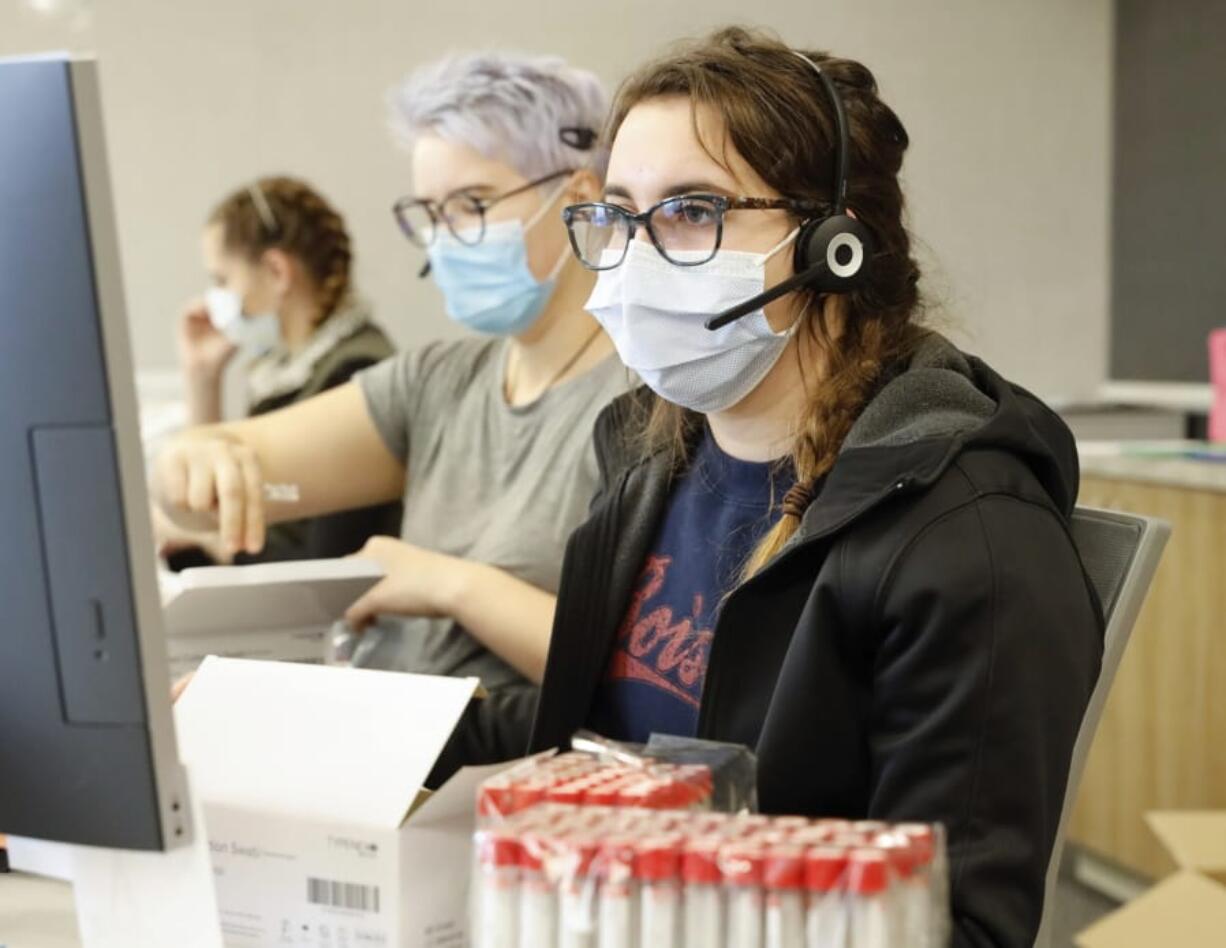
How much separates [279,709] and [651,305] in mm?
485

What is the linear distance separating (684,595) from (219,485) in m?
0.61

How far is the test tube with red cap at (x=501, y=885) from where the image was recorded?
0.62 m

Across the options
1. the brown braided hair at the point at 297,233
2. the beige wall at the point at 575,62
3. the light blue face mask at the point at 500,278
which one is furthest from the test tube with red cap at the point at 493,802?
the beige wall at the point at 575,62

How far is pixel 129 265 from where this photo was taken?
12.8 feet

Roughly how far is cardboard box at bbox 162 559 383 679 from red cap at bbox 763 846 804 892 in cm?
85

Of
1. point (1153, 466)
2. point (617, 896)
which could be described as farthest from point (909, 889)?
point (1153, 466)

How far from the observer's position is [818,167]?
3.84 ft

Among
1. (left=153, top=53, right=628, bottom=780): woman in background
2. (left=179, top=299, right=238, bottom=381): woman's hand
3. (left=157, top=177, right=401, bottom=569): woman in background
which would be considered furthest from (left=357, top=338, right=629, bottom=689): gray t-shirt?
(left=179, top=299, right=238, bottom=381): woman's hand

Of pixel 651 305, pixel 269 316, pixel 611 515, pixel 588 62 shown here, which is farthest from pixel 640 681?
pixel 588 62

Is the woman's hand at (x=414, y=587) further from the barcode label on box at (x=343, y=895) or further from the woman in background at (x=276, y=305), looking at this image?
the woman in background at (x=276, y=305)

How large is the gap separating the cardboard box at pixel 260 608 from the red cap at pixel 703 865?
0.82m

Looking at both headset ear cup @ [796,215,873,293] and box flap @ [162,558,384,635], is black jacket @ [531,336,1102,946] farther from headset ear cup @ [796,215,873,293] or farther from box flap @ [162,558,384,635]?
box flap @ [162,558,384,635]

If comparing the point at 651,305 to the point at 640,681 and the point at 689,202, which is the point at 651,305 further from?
the point at 640,681

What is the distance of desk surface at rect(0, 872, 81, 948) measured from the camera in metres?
0.88
